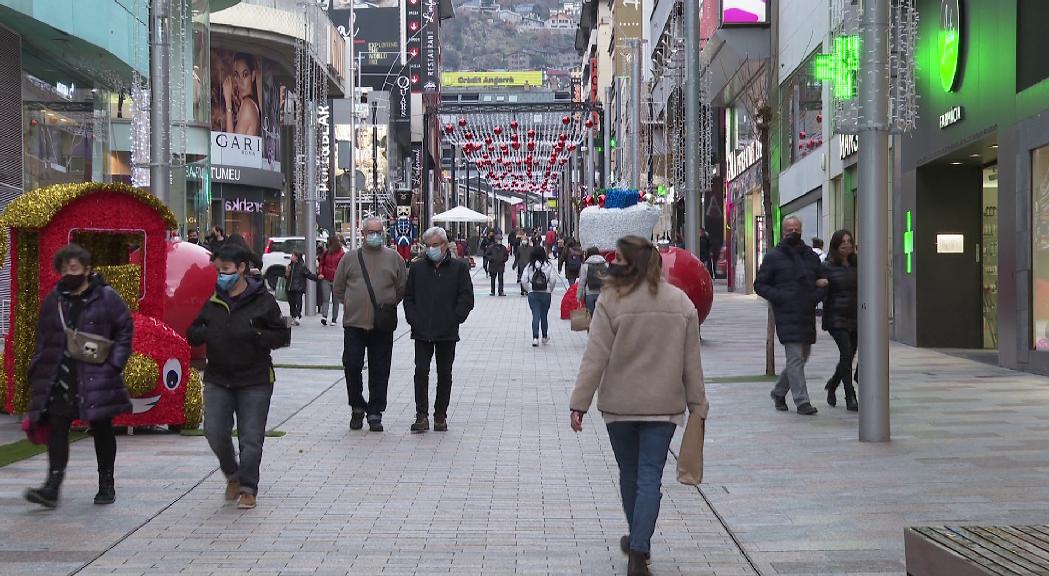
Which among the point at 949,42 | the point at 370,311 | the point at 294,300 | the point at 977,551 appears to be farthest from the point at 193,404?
the point at 294,300

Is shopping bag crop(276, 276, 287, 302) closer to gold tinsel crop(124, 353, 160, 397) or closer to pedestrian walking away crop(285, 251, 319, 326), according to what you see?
pedestrian walking away crop(285, 251, 319, 326)

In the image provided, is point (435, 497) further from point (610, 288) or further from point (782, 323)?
point (782, 323)

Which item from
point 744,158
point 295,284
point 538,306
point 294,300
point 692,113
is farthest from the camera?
point 744,158

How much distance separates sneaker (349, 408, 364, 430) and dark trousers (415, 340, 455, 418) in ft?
1.58

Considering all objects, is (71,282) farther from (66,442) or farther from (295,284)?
(295,284)

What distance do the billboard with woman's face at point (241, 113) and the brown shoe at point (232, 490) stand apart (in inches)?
1747

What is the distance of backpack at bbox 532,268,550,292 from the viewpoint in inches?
862

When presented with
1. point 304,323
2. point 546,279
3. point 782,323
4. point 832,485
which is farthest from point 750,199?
point 832,485

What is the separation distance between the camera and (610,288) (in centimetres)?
664

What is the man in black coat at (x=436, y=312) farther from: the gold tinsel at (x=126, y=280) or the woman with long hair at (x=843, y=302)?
the woman with long hair at (x=843, y=302)

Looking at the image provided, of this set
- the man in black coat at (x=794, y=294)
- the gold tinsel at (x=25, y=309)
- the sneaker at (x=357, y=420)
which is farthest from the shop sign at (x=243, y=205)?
the man in black coat at (x=794, y=294)

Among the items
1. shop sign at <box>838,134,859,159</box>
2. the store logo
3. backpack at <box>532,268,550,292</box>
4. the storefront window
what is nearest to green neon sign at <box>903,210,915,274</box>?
the store logo

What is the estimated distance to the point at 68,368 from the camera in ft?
27.0

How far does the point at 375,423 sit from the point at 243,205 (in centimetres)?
4534
